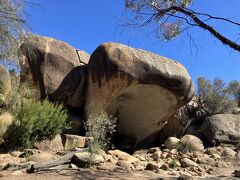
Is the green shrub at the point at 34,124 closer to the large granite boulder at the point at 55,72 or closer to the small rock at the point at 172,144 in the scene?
the large granite boulder at the point at 55,72

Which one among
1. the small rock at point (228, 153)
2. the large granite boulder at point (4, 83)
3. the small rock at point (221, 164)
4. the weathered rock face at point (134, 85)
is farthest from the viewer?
the small rock at point (228, 153)

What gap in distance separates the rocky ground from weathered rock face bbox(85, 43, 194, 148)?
2.52m

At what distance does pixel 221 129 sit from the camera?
1939cm

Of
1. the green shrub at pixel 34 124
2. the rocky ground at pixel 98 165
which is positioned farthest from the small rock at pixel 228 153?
the green shrub at pixel 34 124

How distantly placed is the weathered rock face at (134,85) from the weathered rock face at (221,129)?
8.51ft

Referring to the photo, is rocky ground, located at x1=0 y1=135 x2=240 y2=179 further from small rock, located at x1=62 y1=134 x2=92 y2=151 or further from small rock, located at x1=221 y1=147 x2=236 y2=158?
small rock, located at x1=221 y1=147 x2=236 y2=158

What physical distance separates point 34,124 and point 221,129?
9.64m

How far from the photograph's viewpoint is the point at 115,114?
17.6 meters

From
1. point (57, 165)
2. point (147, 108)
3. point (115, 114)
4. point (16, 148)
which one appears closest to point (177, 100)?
point (147, 108)

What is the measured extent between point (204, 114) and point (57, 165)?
554 inches

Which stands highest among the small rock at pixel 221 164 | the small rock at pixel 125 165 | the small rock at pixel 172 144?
the small rock at pixel 172 144

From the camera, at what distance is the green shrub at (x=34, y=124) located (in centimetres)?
1279

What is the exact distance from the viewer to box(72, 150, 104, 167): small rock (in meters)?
10.1

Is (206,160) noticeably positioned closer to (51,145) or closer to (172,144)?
(172,144)
